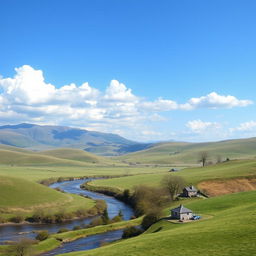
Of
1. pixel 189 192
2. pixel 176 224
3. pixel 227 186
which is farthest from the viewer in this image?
pixel 227 186

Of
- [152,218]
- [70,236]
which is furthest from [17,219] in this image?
[152,218]

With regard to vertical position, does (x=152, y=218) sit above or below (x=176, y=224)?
below

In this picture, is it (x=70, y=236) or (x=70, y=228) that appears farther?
(x=70, y=228)

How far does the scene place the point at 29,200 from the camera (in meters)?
130

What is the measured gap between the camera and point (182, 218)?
76250 mm

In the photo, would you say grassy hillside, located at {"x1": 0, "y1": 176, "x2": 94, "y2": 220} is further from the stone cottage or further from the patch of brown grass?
the patch of brown grass

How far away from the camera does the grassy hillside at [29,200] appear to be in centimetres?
11898

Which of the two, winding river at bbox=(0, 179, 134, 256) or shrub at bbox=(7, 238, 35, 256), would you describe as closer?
shrub at bbox=(7, 238, 35, 256)

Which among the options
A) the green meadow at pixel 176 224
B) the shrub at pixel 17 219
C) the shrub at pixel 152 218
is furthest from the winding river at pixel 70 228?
the shrub at pixel 152 218

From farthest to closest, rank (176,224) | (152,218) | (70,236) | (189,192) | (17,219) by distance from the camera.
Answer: (189,192)
(17,219)
(70,236)
(152,218)
(176,224)

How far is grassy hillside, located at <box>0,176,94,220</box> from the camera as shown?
119 m

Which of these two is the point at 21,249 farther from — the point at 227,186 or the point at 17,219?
the point at 227,186

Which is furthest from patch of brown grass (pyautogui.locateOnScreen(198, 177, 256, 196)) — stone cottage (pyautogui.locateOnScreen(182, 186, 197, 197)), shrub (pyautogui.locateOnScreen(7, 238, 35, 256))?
shrub (pyautogui.locateOnScreen(7, 238, 35, 256))

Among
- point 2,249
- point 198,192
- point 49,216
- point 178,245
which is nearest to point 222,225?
point 178,245
